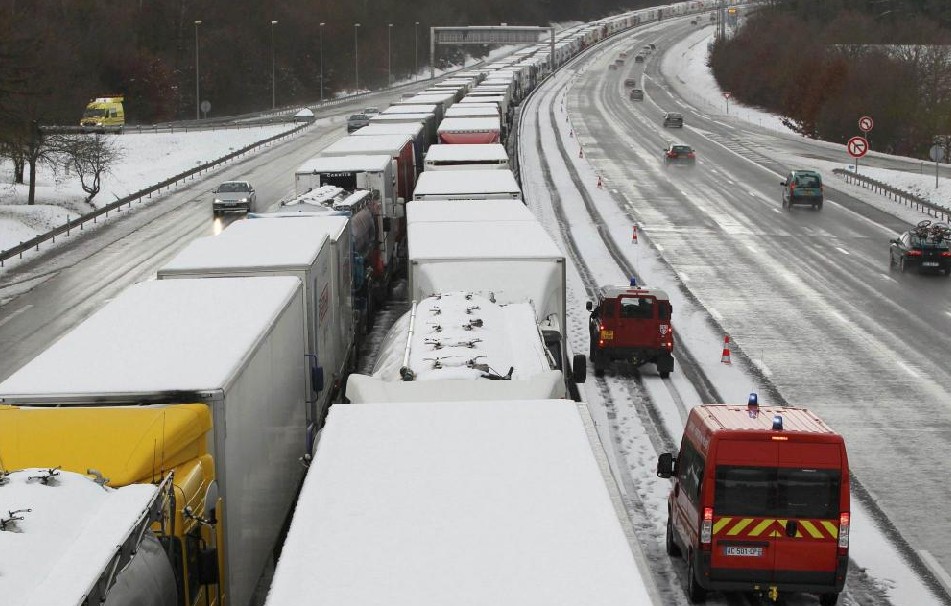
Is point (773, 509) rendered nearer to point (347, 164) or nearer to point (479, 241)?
point (479, 241)

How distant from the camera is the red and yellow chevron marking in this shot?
1316 cm

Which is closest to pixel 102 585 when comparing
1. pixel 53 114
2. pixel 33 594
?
Answer: pixel 33 594

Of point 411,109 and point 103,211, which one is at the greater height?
point 411,109

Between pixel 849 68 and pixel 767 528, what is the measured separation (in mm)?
83305

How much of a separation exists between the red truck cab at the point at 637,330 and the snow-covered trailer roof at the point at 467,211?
2.75 m

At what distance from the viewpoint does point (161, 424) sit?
870 centimetres

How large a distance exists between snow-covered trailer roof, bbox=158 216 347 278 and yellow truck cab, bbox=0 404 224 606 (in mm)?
5926

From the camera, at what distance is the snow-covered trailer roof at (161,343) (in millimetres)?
9469

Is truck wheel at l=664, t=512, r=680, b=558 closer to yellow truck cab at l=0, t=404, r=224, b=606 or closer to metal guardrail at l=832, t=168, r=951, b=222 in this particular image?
yellow truck cab at l=0, t=404, r=224, b=606

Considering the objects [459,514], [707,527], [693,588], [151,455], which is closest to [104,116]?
[693,588]

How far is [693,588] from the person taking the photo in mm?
13859

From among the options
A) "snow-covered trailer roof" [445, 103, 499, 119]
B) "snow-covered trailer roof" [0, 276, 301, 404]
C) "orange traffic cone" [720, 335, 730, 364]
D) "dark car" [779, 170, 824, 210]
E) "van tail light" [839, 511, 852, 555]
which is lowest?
"orange traffic cone" [720, 335, 730, 364]

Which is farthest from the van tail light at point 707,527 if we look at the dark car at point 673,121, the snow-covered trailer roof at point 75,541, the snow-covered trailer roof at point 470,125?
the dark car at point 673,121

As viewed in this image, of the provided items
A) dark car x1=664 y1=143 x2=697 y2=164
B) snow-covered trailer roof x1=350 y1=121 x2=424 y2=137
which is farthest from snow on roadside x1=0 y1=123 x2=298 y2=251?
dark car x1=664 y1=143 x2=697 y2=164
